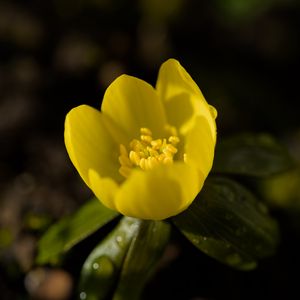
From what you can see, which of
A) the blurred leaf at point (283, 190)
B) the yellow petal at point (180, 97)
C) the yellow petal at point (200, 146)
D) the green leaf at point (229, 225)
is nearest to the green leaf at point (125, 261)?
the green leaf at point (229, 225)

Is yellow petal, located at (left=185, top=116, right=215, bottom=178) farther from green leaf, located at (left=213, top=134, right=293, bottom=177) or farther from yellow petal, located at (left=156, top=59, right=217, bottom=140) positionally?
green leaf, located at (left=213, top=134, right=293, bottom=177)

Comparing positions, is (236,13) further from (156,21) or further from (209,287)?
(209,287)

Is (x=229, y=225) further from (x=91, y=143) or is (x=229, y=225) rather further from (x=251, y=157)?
(x=91, y=143)

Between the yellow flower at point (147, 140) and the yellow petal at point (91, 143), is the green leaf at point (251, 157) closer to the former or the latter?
the yellow flower at point (147, 140)

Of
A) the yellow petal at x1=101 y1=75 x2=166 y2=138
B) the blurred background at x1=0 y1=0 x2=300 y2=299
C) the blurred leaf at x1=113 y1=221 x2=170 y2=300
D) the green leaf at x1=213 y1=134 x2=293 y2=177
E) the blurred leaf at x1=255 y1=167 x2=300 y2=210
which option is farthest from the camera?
the blurred leaf at x1=255 y1=167 x2=300 y2=210

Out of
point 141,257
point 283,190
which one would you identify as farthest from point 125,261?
point 283,190

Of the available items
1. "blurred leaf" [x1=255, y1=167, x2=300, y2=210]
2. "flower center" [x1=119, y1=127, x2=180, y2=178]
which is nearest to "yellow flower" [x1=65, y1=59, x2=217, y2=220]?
"flower center" [x1=119, y1=127, x2=180, y2=178]
